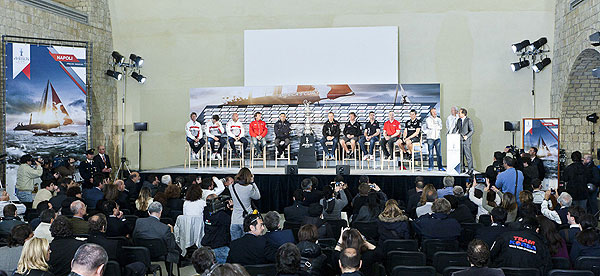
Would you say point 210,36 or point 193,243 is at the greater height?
point 210,36

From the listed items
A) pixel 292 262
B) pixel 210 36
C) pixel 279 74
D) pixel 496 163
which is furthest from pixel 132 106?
pixel 292 262

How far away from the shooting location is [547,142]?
12.2m

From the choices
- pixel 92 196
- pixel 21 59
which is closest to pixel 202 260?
pixel 92 196

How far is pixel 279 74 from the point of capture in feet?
48.5

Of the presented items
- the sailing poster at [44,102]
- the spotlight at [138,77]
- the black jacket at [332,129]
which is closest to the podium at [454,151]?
the black jacket at [332,129]

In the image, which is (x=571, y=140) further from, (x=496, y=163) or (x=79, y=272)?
(x=79, y=272)

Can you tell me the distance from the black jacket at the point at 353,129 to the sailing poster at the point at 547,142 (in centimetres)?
365

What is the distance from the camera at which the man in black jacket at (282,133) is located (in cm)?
1356

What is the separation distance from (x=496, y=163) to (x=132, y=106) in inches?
376

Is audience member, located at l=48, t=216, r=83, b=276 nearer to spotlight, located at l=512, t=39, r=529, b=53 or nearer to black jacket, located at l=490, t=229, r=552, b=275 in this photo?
black jacket, located at l=490, t=229, r=552, b=275

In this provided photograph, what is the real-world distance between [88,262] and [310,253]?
1.83 metres

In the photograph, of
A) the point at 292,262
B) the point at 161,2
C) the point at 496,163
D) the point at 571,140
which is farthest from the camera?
the point at 161,2

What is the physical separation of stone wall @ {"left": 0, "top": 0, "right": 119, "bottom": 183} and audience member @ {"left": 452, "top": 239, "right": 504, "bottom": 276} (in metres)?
11.3

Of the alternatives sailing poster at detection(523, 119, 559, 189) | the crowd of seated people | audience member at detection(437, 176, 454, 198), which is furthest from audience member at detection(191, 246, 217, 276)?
sailing poster at detection(523, 119, 559, 189)
